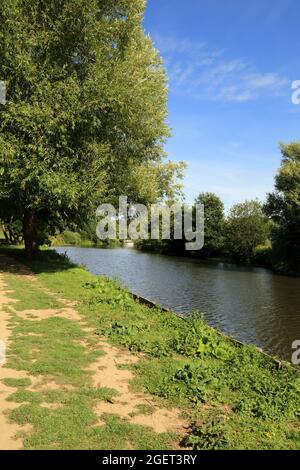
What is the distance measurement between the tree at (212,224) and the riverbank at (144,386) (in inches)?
2343

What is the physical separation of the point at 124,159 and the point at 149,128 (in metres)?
2.74

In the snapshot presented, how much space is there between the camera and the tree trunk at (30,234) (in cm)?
2748

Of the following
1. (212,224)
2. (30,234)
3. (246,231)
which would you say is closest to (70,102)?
(30,234)

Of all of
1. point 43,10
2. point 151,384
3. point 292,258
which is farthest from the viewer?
point 292,258

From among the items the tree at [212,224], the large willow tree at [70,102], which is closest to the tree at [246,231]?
the tree at [212,224]

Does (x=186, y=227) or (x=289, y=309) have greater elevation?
(x=186, y=227)

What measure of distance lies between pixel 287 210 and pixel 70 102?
113ft

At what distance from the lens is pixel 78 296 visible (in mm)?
17359

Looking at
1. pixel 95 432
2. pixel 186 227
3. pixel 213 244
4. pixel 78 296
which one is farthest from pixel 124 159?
pixel 186 227

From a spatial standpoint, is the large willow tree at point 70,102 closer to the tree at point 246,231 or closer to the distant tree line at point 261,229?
the distant tree line at point 261,229

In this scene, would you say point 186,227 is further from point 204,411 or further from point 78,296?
point 204,411

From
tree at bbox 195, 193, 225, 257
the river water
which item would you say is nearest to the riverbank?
the river water

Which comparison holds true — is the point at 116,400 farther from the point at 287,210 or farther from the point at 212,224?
the point at 212,224

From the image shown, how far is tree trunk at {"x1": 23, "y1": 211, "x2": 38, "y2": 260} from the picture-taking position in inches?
1082
